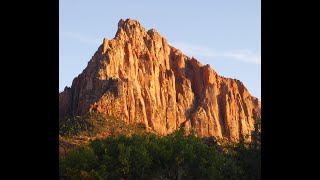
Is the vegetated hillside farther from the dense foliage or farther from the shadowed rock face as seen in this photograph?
the shadowed rock face

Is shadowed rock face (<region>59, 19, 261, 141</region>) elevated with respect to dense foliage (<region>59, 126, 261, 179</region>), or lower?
elevated

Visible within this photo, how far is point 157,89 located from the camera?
516ft

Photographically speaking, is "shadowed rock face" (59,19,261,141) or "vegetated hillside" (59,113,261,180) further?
"shadowed rock face" (59,19,261,141)

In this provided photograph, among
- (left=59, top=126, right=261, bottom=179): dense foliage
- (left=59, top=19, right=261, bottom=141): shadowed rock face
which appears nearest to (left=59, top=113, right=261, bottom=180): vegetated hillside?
(left=59, top=126, right=261, bottom=179): dense foliage

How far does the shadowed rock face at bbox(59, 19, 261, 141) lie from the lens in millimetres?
132750

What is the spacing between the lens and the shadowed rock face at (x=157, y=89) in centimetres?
13275

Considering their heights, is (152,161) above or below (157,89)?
below

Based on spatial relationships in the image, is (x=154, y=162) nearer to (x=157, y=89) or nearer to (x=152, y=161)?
(x=152, y=161)

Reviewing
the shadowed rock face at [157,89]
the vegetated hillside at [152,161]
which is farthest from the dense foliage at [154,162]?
the shadowed rock face at [157,89]

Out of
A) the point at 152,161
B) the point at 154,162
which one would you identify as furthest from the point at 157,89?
the point at 152,161

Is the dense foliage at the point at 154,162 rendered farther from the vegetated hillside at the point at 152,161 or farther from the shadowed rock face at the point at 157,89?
the shadowed rock face at the point at 157,89
